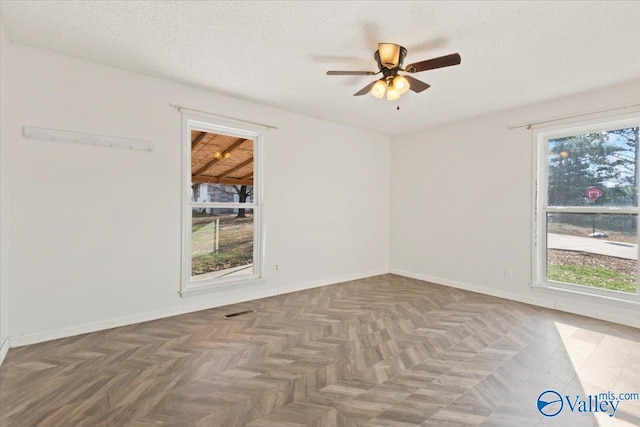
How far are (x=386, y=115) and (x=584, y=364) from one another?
343 cm

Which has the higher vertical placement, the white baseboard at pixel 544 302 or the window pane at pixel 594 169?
the window pane at pixel 594 169

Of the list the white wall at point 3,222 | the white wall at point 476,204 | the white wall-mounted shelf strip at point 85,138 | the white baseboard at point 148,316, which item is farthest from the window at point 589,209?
the white wall at point 3,222

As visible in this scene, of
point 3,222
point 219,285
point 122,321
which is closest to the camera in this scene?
point 3,222

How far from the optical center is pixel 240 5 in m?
2.09

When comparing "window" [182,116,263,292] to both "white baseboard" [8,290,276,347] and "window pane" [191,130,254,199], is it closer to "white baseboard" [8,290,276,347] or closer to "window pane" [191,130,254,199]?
"window pane" [191,130,254,199]

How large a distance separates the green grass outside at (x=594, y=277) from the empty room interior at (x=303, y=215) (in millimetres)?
23

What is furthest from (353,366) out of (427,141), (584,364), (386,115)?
(427,141)

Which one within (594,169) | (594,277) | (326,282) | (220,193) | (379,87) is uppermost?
(379,87)

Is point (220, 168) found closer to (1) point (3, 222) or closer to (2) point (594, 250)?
(1) point (3, 222)

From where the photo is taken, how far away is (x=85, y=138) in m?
2.87

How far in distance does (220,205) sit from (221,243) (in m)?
0.49

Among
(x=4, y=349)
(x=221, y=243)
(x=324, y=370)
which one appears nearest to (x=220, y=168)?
(x=221, y=243)

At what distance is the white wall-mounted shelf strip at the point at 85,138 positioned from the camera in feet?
8.73

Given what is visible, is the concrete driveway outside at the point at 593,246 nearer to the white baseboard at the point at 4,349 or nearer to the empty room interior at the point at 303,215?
the empty room interior at the point at 303,215
